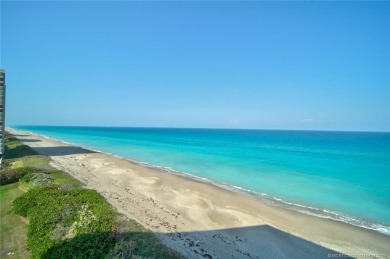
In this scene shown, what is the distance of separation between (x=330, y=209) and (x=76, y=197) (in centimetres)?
1582

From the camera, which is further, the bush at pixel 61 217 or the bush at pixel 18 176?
the bush at pixel 18 176

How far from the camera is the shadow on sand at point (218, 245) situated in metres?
7.09

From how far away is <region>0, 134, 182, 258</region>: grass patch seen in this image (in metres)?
7.07

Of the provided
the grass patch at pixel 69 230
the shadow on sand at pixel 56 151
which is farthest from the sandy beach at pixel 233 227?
the shadow on sand at pixel 56 151

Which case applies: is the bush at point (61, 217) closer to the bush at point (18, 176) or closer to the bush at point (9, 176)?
the bush at point (18, 176)

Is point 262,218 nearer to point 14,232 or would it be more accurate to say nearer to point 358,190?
point 14,232

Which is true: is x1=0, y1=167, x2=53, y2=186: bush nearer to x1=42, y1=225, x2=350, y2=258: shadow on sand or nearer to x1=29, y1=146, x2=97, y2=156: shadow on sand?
x1=42, y1=225, x2=350, y2=258: shadow on sand

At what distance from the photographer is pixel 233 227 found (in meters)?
11.2

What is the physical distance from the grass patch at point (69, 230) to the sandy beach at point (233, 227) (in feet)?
4.39

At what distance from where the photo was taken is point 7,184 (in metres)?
13.1

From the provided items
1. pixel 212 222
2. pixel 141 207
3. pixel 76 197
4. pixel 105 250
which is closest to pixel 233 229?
pixel 212 222

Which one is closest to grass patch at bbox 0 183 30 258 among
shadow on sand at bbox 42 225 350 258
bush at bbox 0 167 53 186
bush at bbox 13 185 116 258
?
bush at bbox 13 185 116 258

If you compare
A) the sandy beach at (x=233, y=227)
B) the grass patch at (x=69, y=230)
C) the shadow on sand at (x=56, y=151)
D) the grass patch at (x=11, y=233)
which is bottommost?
the sandy beach at (x=233, y=227)

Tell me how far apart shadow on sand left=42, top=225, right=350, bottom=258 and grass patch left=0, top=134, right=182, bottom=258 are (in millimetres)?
33
